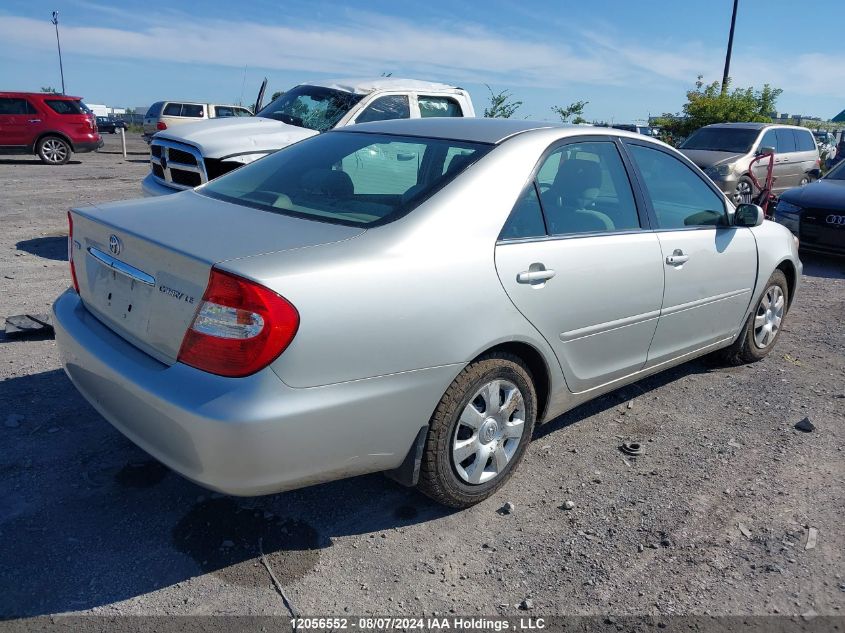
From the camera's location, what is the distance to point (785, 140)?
1415 centimetres

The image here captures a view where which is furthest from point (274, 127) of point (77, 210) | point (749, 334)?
point (749, 334)

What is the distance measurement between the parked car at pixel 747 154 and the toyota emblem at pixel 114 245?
1139 cm

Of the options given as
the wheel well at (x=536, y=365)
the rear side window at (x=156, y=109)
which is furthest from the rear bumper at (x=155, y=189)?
the rear side window at (x=156, y=109)

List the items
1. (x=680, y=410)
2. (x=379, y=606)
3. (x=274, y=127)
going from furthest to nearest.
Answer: (x=274, y=127) → (x=680, y=410) → (x=379, y=606)

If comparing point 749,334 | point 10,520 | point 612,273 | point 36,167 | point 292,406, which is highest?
point 612,273

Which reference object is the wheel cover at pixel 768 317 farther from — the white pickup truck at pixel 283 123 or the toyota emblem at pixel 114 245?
the white pickup truck at pixel 283 123

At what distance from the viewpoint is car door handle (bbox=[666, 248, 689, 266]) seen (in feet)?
12.2

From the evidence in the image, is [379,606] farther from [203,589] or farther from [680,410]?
[680,410]

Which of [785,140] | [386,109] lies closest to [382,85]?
[386,109]

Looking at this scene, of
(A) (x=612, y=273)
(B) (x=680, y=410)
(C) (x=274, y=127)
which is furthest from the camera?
(C) (x=274, y=127)

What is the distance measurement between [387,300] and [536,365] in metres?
0.98

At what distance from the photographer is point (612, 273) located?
337 centimetres

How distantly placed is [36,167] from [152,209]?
670 inches

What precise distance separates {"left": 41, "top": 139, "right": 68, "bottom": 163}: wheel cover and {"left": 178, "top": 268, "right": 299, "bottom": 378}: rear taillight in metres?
18.7
